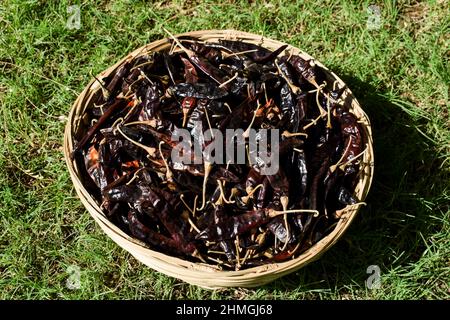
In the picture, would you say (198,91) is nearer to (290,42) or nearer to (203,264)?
(203,264)

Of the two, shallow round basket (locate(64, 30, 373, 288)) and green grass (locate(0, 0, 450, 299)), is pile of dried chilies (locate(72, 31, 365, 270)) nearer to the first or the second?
shallow round basket (locate(64, 30, 373, 288))

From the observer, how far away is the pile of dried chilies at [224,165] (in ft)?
13.7

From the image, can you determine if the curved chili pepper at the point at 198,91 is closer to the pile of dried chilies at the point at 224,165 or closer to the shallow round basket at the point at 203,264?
the pile of dried chilies at the point at 224,165

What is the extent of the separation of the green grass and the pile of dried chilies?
76 centimetres

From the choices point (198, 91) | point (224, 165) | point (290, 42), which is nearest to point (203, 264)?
point (224, 165)

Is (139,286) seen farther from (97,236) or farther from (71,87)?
(71,87)

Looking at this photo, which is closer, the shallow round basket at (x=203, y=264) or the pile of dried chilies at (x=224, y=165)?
the shallow round basket at (x=203, y=264)

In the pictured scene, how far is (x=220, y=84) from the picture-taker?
4.44 m

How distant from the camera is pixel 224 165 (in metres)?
4.20

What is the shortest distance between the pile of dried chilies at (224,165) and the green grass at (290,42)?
0.76 meters

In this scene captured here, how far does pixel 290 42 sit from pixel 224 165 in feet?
7.14

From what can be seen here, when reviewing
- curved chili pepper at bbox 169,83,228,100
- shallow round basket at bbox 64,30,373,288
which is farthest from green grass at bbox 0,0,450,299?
curved chili pepper at bbox 169,83,228,100

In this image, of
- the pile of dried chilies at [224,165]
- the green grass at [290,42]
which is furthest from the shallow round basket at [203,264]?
the green grass at [290,42]
